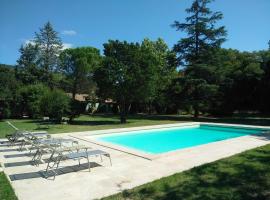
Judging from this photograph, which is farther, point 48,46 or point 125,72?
point 48,46

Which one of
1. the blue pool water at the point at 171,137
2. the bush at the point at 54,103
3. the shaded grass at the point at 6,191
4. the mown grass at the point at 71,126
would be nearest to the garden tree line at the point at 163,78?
the bush at the point at 54,103

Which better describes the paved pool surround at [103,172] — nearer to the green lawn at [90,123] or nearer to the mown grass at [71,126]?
the mown grass at [71,126]

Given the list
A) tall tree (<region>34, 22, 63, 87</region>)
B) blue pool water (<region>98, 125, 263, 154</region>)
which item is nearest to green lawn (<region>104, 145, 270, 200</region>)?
blue pool water (<region>98, 125, 263, 154</region>)

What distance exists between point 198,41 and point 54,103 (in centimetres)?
1931

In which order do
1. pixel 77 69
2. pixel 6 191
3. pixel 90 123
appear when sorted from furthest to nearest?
pixel 77 69
pixel 90 123
pixel 6 191

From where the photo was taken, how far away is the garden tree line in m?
22.2

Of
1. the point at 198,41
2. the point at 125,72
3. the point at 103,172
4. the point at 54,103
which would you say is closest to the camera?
the point at 103,172

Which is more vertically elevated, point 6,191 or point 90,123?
point 90,123

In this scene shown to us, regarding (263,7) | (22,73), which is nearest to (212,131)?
(263,7)

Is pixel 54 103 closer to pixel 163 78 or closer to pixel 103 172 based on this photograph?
pixel 103 172

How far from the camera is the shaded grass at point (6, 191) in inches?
202

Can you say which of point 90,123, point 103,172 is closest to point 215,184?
point 103,172

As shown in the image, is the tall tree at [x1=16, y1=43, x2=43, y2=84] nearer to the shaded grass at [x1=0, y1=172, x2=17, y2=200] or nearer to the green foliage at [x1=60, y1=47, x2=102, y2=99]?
the green foliage at [x1=60, y1=47, x2=102, y2=99]

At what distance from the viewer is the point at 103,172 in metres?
6.96
